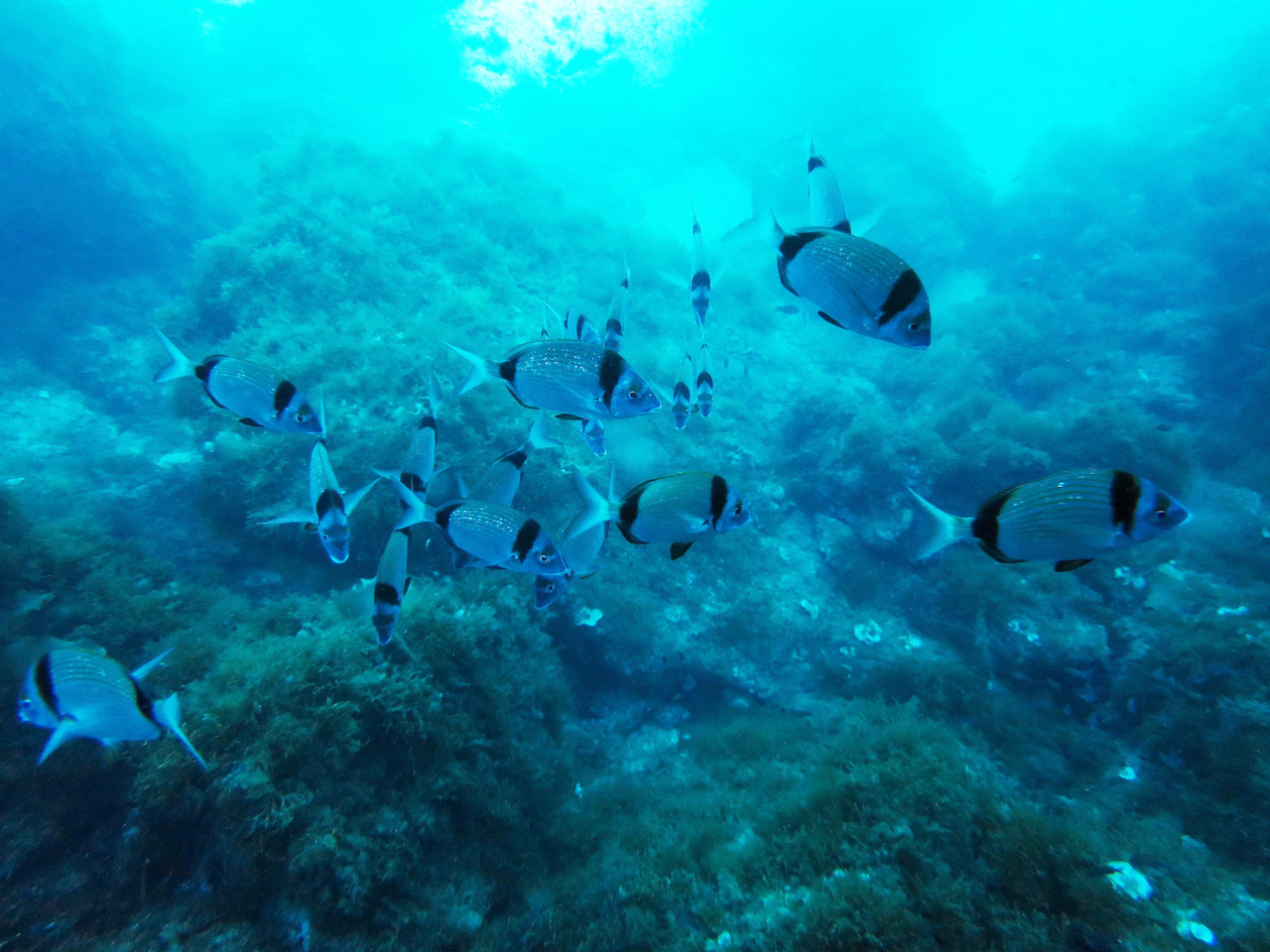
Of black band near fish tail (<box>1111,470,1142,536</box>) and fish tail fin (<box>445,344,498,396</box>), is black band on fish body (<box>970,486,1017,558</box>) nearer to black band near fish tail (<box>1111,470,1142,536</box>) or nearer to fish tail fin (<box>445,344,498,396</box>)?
black band near fish tail (<box>1111,470,1142,536</box>)

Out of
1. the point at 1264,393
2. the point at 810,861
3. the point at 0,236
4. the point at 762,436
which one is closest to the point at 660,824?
the point at 810,861

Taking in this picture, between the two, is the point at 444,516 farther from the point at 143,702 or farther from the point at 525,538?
the point at 143,702

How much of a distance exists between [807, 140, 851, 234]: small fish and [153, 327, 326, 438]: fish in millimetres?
3222

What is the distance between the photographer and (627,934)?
372 cm

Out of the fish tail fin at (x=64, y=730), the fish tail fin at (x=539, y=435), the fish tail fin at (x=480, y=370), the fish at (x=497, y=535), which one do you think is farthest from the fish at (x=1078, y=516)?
the fish tail fin at (x=64, y=730)

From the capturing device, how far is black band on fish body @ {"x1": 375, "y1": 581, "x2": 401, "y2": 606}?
3102mm

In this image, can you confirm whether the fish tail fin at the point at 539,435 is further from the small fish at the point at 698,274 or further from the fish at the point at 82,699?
the fish at the point at 82,699

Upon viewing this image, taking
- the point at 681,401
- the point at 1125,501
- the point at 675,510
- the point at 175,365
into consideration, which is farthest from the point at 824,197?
the point at 175,365

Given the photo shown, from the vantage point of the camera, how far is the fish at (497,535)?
2.78 meters

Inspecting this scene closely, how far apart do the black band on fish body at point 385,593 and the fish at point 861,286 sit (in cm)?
296

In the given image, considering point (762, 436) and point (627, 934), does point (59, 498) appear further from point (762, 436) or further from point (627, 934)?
point (762, 436)

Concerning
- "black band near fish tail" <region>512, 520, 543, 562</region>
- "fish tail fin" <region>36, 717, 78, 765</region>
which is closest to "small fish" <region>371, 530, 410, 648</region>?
"black band near fish tail" <region>512, 520, 543, 562</region>

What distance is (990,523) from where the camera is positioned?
228cm

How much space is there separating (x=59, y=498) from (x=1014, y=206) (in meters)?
34.5
